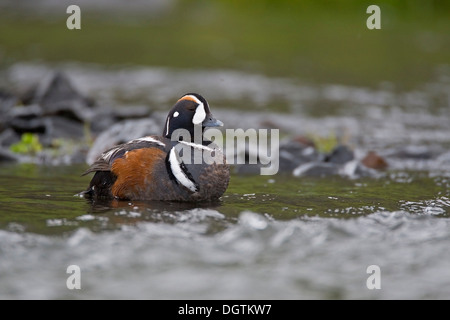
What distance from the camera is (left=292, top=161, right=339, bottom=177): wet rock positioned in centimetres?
838

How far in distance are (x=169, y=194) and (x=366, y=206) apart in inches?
65.5

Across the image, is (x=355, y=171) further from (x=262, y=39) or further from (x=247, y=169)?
(x=262, y=39)

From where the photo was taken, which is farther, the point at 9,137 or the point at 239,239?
the point at 9,137

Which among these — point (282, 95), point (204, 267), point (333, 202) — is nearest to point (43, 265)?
point (204, 267)

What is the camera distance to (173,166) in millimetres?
6266

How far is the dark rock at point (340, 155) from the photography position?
8.91 metres

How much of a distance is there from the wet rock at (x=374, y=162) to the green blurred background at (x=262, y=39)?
5.57 m

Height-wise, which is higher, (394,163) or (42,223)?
(394,163)

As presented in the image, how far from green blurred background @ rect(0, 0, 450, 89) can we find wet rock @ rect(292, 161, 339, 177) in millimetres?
6339

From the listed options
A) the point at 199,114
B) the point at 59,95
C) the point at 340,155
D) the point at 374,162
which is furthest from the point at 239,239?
the point at 59,95

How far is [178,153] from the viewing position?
631cm

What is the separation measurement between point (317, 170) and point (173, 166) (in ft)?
8.53
